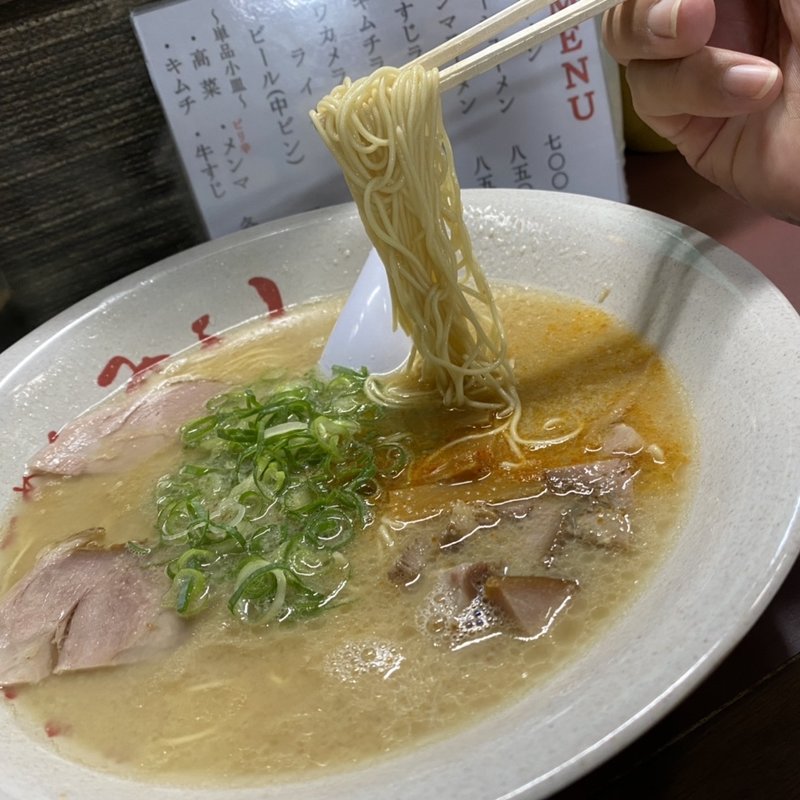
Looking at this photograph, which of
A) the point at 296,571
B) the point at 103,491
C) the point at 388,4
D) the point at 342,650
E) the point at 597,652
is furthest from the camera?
the point at 388,4

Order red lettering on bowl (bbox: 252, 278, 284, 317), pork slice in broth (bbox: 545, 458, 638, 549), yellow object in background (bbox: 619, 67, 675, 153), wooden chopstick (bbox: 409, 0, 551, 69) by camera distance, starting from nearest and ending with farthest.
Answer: pork slice in broth (bbox: 545, 458, 638, 549)
wooden chopstick (bbox: 409, 0, 551, 69)
red lettering on bowl (bbox: 252, 278, 284, 317)
yellow object in background (bbox: 619, 67, 675, 153)

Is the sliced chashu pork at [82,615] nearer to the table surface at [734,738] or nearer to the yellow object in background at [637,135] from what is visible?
the table surface at [734,738]

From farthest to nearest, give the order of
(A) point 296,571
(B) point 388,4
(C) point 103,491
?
(B) point 388,4
(C) point 103,491
(A) point 296,571

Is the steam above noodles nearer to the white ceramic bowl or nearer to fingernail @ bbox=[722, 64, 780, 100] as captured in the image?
the white ceramic bowl

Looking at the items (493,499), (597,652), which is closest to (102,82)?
(493,499)

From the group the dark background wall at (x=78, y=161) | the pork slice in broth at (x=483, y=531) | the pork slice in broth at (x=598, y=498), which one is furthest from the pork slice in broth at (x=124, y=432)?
the pork slice in broth at (x=598, y=498)

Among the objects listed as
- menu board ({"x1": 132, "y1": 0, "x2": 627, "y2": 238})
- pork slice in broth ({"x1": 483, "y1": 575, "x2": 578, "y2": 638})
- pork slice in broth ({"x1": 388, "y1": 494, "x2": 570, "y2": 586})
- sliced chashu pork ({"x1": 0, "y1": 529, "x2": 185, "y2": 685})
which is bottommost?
pork slice in broth ({"x1": 388, "y1": 494, "x2": 570, "y2": 586})

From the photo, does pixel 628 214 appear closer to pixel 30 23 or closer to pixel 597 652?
pixel 597 652

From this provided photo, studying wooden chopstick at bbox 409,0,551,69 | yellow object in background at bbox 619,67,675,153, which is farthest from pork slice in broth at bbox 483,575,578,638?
yellow object in background at bbox 619,67,675,153
